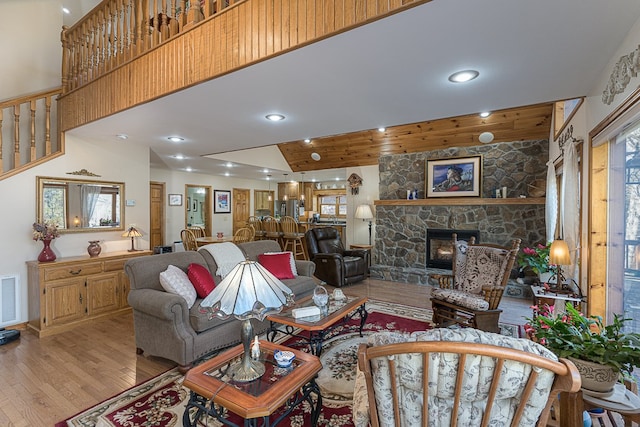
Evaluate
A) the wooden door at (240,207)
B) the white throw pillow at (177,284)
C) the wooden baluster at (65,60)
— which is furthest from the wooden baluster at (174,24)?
the wooden door at (240,207)

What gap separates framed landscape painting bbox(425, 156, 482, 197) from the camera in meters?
5.54

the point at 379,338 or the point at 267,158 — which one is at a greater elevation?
the point at 267,158

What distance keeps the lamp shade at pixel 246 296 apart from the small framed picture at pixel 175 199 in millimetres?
7226

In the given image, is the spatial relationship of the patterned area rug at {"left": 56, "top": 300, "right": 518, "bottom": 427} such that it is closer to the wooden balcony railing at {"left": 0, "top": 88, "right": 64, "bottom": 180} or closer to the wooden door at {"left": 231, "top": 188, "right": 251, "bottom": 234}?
the wooden balcony railing at {"left": 0, "top": 88, "right": 64, "bottom": 180}

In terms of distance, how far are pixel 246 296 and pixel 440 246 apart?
5153mm

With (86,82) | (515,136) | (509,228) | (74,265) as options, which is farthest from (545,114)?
(74,265)

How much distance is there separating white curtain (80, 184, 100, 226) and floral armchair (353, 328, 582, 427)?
4485mm

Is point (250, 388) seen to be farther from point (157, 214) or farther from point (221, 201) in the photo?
point (221, 201)

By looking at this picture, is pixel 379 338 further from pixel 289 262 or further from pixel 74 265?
pixel 74 265

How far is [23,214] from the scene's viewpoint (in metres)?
3.58

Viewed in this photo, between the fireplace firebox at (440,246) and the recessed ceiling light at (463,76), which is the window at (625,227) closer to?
the recessed ceiling light at (463,76)

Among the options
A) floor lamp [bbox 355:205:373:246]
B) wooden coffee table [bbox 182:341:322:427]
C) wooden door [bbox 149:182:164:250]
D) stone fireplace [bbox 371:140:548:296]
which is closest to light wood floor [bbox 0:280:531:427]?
wooden coffee table [bbox 182:341:322:427]

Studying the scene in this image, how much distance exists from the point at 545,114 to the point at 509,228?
1.88m

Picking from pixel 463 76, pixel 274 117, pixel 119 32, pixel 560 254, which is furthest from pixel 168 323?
pixel 560 254
